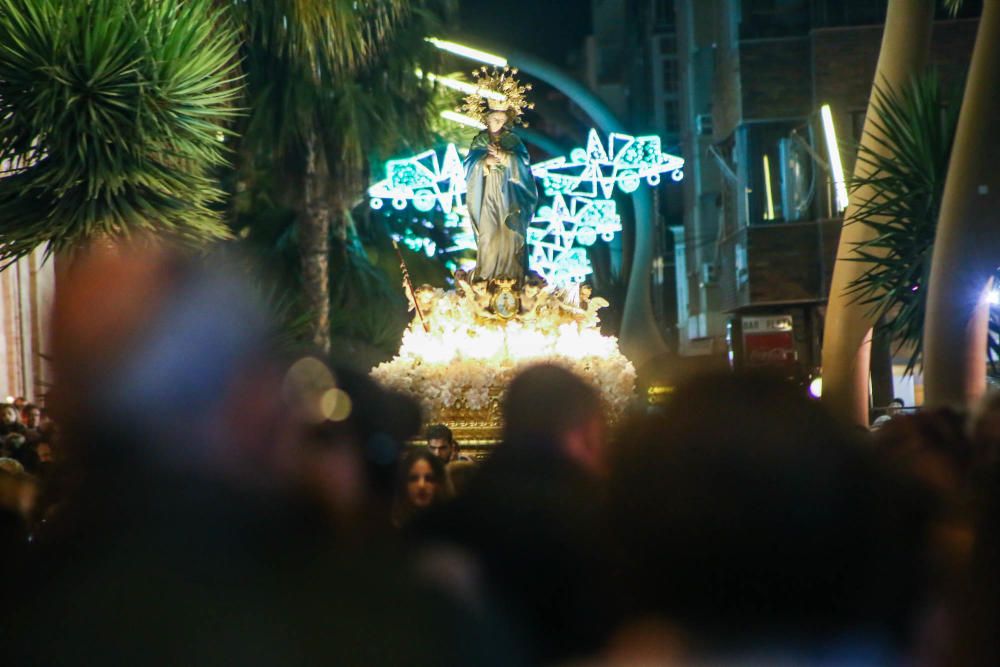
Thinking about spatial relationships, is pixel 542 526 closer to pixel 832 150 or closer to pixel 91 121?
pixel 91 121

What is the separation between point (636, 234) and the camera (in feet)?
118

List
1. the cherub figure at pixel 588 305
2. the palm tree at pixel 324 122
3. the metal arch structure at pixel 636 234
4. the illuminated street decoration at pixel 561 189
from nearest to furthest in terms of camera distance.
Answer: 1. the cherub figure at pixel 588 305
2. the palm tree at pixel 324 122
3. the illuminated street decoration at pixel 561 189
4. the metal arch structure at pixel 636 234

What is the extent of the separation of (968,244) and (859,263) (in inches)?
134

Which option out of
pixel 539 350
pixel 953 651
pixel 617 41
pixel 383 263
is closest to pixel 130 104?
pixel 539 350

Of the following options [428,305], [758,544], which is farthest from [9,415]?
[758,544]

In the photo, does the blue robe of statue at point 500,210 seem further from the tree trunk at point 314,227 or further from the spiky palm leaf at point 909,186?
the tree trunk at point 314,227

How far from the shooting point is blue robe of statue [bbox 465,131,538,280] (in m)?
15.4

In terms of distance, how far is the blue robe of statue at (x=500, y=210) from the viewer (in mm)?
15406

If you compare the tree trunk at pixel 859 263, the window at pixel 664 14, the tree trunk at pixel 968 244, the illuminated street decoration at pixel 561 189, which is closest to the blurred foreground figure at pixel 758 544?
the tree trunk at pixel 968 244

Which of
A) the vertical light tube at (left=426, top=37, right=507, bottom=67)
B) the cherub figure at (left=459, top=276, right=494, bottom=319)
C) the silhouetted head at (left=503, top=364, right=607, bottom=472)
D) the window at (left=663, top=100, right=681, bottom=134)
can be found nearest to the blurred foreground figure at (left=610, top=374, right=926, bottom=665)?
the silhouetted head at (left=503, top=364, right=607, bottom=472)

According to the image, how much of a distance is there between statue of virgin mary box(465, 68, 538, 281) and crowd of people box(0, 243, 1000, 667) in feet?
40.1

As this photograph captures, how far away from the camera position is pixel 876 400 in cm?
2561

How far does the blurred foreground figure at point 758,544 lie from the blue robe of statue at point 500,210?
12.5m

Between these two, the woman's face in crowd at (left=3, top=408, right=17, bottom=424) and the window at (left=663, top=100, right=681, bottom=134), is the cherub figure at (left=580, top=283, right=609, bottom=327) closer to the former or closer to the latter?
the woman's face in crowd at (left=3, top=408, right=17, bottom=424)
